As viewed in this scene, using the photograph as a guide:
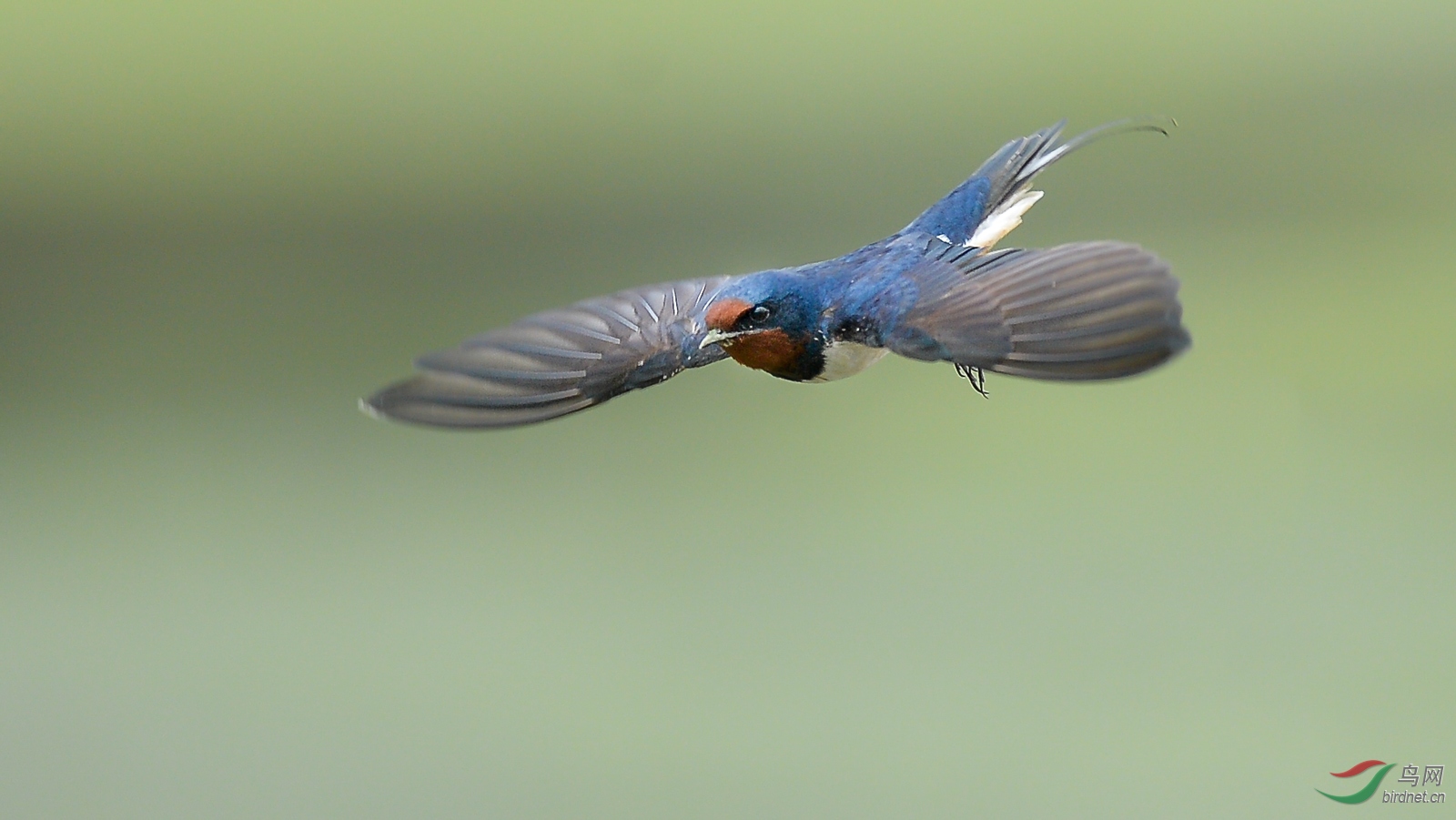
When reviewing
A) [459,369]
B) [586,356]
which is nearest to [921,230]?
[586,356]

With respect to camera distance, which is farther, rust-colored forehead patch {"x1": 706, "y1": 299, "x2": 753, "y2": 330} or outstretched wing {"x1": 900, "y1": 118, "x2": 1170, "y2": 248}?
outstretched wing {"x1": 900, "y1": 118, "x2": 1170, "y2": 248}

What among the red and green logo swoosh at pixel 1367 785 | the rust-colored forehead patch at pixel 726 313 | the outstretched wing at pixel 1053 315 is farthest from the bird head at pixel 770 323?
the red and green logo swoosh at pixel 1367 785

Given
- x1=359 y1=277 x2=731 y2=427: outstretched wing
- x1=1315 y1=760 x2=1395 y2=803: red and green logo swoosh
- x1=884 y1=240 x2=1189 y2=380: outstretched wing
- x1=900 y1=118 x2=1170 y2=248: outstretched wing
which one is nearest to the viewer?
x1=884 y1=240 x2=1189 y2=380: outstretched wing

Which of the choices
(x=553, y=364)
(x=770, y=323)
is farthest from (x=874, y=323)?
(x=553, y=364)

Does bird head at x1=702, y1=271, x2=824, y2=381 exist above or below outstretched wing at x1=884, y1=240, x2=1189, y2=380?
above

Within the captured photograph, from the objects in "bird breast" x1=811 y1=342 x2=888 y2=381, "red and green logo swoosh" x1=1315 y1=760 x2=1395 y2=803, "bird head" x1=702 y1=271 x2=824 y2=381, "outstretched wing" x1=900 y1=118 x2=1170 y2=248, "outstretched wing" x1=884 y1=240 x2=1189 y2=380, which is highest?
"outstretched wing" x1=900 y1=118 x2=1170 y2=248

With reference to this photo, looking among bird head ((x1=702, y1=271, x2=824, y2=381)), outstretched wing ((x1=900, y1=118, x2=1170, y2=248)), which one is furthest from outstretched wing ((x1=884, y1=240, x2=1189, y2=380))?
outstretched wing ((x1=900, y1=118, x2=1170, y2=248))

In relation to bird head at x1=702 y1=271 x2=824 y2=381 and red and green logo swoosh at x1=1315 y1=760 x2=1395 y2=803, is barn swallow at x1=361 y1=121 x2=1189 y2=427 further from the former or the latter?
red and green logo swoosh at x1=1315 y1=760 x2=1395 y2=803

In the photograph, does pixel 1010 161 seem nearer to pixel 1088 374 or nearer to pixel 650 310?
pixel 650 310
